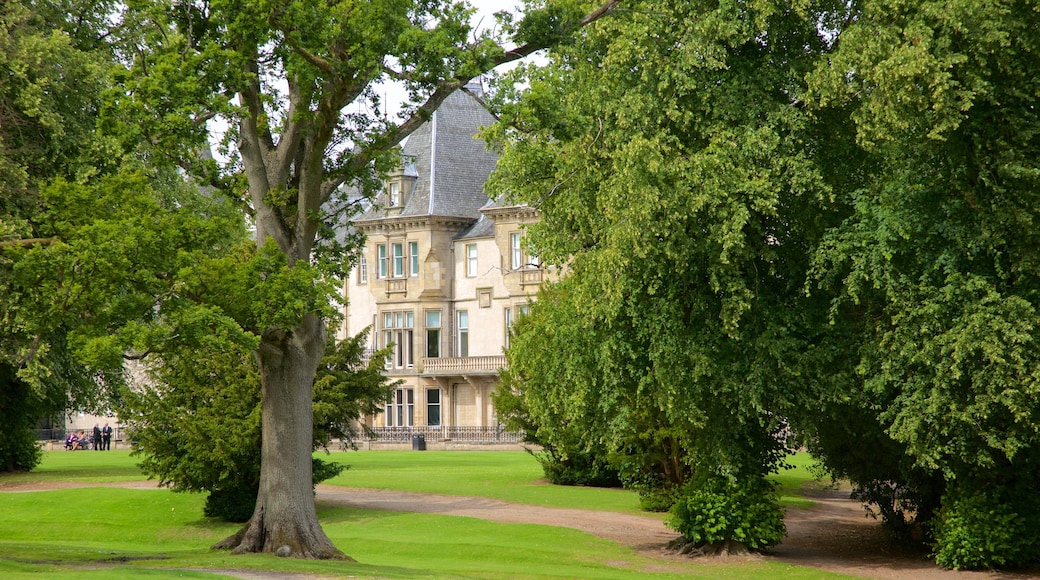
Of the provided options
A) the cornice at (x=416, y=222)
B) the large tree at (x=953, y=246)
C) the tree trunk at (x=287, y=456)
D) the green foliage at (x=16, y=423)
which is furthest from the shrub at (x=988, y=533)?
the cornice at (x=416, y=222)

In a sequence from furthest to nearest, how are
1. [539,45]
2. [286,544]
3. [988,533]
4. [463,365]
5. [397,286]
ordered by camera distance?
[397,286]
[463,365]
[988,533]
[539,45]
[286,544]

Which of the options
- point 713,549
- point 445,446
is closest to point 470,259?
point 445,446

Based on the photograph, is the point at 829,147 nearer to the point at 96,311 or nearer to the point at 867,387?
the point at 867,387

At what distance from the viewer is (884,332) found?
22016 mm

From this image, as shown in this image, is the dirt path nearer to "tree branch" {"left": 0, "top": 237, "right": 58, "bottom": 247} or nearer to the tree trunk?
the tree trunk

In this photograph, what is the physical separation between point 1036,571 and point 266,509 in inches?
564

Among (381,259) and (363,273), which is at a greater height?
(381,259)

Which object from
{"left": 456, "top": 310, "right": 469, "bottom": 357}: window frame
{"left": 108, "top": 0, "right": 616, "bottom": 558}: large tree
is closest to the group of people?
{"left": 456, "top": 310, "right": 469, "bottom": 357}: window frame

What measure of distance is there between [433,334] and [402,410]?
5.06 m

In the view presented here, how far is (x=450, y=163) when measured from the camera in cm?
6969

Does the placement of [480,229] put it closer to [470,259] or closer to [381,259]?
[470,259]

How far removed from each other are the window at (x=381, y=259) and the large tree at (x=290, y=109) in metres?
48.1

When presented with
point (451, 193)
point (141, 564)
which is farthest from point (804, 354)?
point (451, 193)

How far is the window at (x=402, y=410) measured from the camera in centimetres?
7175
